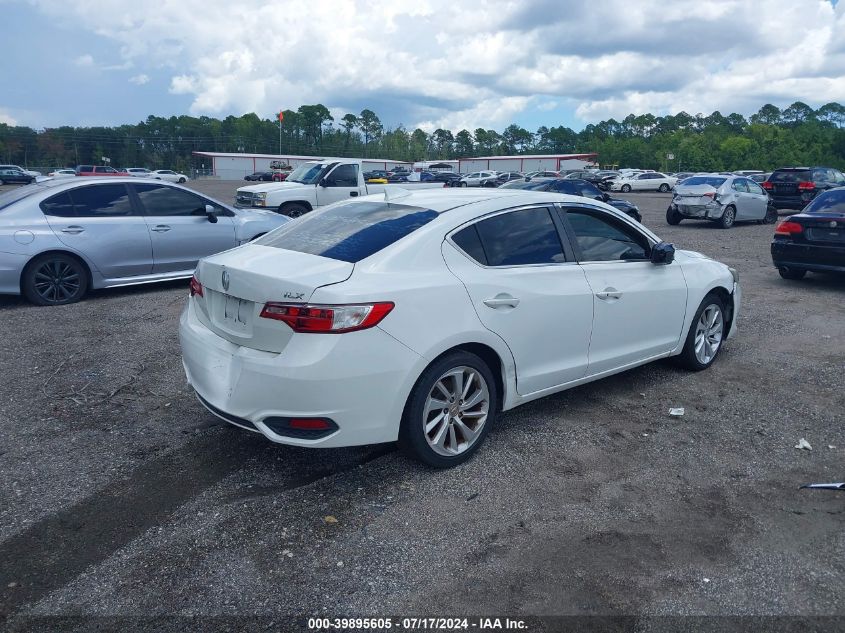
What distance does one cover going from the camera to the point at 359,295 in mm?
3545

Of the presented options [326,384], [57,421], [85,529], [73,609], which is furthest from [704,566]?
[57,421]

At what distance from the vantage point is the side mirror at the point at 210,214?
9.38 meters

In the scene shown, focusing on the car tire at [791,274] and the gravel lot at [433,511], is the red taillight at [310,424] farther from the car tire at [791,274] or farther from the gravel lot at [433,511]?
the car tire at [791,274]

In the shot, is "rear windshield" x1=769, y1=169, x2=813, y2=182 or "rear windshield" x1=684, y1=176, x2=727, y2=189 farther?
"rear windshield" x1=769, y1=169, x2=813, y2=182

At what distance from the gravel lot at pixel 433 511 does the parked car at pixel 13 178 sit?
57731mm

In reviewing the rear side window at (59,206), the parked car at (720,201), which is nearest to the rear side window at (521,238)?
the rear side window at (59,206)

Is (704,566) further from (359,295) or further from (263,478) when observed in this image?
(263,478)

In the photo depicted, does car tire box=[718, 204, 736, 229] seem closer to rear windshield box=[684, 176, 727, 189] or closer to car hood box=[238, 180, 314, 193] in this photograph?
rear windshield box=[684, 176, 727, 189]

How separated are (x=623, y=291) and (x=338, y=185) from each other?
12.3 m

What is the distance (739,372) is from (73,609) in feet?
17.6

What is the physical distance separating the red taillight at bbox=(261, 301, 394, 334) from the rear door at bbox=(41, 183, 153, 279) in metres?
6.06

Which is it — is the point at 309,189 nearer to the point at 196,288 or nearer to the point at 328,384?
the point at 196,288

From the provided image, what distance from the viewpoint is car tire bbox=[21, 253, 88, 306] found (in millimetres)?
8188

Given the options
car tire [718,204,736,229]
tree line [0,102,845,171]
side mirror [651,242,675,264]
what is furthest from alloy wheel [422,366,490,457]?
tree line [0,102,845,171]
